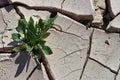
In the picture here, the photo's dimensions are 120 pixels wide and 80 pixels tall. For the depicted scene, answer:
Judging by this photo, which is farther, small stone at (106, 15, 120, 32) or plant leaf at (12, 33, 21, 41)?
small stone at (106, 15, 120, 32)

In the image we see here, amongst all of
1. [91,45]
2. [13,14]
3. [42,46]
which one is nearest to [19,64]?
[42,46]

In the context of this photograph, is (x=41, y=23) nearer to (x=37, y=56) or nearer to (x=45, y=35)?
(x=45, y=35)

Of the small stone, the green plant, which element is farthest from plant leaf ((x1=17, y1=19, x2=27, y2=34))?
the small stone

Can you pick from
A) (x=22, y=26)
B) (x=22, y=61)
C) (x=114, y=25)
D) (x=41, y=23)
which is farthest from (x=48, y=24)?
(x=114, y=25)

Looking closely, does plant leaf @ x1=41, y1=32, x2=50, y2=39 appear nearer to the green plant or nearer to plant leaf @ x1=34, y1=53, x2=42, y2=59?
the green plant

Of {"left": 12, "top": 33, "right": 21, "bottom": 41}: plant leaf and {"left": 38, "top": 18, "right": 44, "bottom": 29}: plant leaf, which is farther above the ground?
{"left": 38, "top": 18, "right": 44, "bottom": 29}: plant leaf

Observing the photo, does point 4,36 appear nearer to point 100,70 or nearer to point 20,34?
point 20,34

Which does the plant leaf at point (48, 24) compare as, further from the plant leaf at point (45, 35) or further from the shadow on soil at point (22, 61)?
the shadow on soil at point (22, 61)
